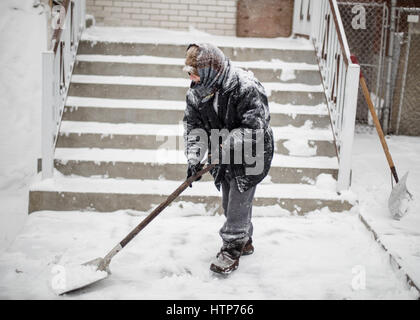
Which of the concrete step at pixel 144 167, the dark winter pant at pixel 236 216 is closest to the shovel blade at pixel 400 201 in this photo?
the concrete step at pixel 144 167

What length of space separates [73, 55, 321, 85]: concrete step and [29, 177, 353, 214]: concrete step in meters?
1.81

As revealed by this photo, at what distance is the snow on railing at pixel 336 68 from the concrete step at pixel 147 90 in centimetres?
28

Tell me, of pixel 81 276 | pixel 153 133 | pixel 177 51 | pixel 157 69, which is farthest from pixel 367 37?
pixel 81 276

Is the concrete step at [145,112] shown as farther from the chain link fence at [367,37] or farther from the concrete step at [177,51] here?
the chain link fence at [367,37]

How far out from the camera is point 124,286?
121 inches

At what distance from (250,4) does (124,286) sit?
5.90 metres

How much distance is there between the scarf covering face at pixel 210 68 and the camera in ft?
9.63

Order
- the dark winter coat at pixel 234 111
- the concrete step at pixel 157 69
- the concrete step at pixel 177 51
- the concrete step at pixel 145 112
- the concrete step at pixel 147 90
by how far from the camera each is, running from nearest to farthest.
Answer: the dark winter coat at pixel 234 111 < the concrete step at pixel 145 112 < the concrete step at pixel 147 90 < the concrete step at pixel 157 69 < the concrete step at pixel 177 51

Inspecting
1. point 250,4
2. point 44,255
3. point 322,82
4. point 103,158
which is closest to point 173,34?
point 250,4

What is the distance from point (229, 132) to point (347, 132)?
192cm

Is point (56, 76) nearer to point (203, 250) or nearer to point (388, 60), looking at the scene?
point (203, 250)

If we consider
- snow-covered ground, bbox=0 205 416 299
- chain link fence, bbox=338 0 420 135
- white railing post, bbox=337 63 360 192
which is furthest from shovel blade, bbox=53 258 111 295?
chain link fence, bbox=338 0 420 135

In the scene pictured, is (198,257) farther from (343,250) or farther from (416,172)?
(416,172)

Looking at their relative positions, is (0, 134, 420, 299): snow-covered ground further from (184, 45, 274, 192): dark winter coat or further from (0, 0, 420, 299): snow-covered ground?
(184, 45, 274, 192): dark winter coat
